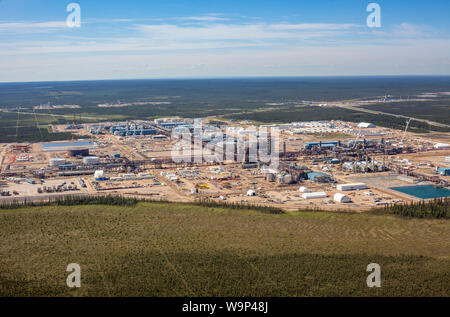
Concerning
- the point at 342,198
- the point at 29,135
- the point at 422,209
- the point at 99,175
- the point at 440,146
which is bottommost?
the point at 422,209

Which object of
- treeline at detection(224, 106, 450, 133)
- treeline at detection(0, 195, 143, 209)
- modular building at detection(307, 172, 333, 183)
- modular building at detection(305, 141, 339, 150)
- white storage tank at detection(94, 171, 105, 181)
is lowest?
treeline at detection(0, 195, 143, 209)

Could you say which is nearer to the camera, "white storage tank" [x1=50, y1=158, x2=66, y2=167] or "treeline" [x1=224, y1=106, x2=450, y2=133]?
"white storage tank" [x1=50, y1=158, x2=66, y2=167]

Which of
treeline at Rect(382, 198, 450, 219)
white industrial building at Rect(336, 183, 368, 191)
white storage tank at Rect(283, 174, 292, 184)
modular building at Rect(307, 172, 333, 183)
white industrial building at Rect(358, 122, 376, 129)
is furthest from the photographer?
white industrial building at Rect(358, 122, 376, 129)

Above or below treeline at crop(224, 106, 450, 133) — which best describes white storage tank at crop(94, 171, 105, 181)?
below

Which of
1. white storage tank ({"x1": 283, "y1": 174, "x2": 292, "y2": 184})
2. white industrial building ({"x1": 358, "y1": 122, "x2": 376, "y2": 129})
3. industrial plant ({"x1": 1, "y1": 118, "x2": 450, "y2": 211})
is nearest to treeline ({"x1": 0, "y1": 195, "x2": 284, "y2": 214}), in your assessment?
industrial plant ({"x1": 1, "y1": 118, "x2": 450, "y2": 211})

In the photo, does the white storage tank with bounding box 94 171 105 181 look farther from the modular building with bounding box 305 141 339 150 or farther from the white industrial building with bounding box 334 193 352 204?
the modular building with bounding box 305 141 339 150

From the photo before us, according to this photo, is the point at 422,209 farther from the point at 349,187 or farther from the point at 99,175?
the point at 99,175

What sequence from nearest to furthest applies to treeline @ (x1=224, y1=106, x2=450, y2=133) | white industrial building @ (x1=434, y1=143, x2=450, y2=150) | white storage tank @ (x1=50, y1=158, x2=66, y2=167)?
white storage tank @ (x1=50, y1=158, x2=66, y2=167) < white industrial building @ (x1=434, y1=143, x2=450, y2=150) < treeline @ (x1=224, y1=106, x2=450, y2=133)

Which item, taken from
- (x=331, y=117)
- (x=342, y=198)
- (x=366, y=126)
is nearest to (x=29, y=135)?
(x=342, y=198)

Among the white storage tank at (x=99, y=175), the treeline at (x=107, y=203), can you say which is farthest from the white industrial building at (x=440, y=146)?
the white storage tank at (x=99, y=175)
